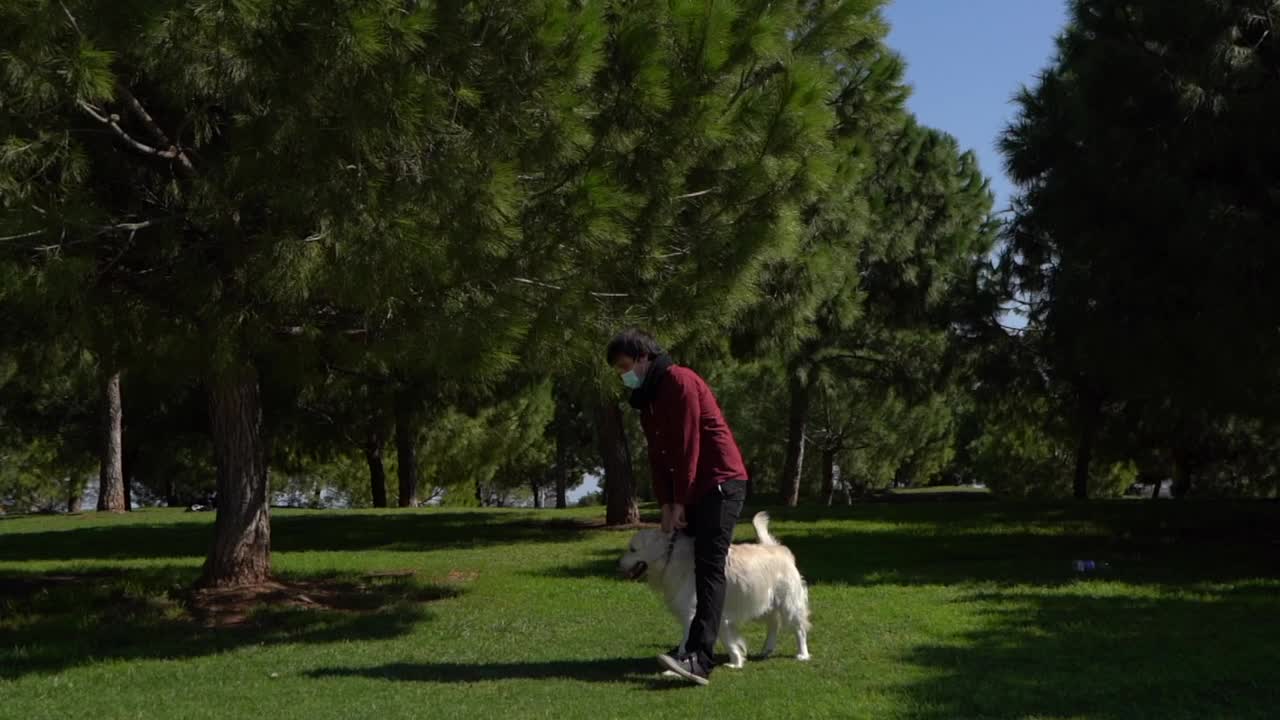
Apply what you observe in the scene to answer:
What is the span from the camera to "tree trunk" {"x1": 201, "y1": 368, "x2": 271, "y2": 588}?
10.6 metres

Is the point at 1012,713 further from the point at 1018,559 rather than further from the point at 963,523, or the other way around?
the point at 963,523

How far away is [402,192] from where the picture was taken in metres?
8.01

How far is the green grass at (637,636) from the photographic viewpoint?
6477mm

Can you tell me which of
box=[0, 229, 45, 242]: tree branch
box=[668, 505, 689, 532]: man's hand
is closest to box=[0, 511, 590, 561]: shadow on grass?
box=[0, 229, 45, 242]: tree branch

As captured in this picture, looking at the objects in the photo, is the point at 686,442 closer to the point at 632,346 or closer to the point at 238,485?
the point at 632,346

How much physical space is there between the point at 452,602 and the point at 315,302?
10.7 ft

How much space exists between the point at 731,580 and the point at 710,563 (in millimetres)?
281

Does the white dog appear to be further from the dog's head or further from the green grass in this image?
the green grass

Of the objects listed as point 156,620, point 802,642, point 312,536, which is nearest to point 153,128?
point 156,620

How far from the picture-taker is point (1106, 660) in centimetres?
735

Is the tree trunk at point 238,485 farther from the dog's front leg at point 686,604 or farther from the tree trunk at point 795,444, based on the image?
the tree trunk at point 795,444

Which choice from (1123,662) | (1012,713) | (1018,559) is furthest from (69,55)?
(1018,559)

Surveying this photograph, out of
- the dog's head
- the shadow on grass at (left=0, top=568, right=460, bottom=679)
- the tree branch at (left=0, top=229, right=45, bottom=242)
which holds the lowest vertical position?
the shadow on grass at (left=0, top=568, right=460, bottom=679)

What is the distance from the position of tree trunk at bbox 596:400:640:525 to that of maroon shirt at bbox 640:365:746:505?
11167mm
